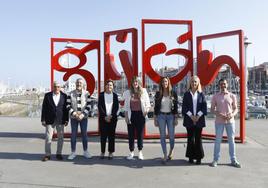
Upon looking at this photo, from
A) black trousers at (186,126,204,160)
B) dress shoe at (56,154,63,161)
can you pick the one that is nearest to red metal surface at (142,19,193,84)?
black trousers at (186,126,204,160)

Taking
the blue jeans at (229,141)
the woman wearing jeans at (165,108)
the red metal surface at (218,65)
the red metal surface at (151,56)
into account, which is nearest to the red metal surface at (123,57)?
the red metal surface at (151,56)

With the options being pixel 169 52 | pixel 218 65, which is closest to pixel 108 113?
pixel 169 52

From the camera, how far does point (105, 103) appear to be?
6414 mm

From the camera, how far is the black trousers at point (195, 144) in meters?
5.92

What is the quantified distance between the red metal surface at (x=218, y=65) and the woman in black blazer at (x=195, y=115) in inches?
97.0

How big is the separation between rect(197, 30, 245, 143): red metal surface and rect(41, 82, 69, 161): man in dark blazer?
4102 millimetres

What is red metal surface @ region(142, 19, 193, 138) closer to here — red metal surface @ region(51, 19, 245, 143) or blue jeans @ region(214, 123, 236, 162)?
red metal surface @ region(51, 19, 245, 143)

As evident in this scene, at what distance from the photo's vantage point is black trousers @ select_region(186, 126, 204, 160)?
5922mm

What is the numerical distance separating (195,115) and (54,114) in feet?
9.94

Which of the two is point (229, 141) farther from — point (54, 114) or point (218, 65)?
point (54, 114)

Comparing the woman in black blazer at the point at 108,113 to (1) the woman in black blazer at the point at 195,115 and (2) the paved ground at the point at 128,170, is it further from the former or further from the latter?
(1) the woman in black blazer at the point at 195,115

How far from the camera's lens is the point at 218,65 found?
8188 mm

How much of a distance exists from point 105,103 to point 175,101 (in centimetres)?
155

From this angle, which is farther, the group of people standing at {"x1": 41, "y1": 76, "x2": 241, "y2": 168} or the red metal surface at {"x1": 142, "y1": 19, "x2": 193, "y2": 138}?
the red metal surface at {"x1": 142, "y1": 19, "x2": 193, "y2": 138}
